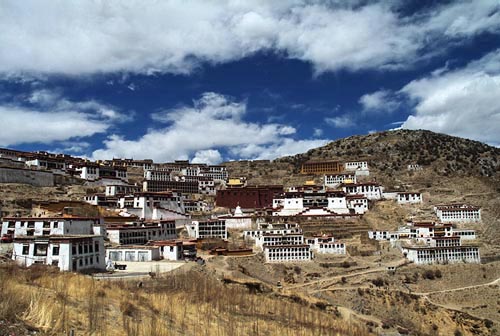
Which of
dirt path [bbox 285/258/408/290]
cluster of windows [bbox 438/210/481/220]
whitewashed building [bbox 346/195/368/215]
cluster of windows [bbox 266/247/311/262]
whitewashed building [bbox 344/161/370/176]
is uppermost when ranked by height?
whitewashed building [bbox 344/161/370/176]

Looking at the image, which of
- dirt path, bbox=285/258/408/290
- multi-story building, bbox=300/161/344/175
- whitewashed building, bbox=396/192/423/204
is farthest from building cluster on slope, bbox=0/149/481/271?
multi-story building, bbox=300/161/344/175

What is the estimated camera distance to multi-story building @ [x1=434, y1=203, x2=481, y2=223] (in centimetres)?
5984

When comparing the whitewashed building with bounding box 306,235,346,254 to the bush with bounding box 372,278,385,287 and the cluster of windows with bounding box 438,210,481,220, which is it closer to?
the bush with bounding box 372,278,385,287

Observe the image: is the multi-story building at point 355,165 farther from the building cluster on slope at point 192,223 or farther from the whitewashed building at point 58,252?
the whitewashed building at point 58,252

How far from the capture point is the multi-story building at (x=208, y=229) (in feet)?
166

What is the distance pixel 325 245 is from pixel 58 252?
28291 mm

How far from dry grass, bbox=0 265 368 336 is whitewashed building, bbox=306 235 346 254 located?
2739 cm

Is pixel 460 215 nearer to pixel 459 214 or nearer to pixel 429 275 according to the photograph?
pixel 459 214

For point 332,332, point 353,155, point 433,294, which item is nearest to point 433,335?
point 433,294

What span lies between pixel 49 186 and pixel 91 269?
28.5 m

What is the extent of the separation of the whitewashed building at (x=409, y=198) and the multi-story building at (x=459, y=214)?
18.6 feet

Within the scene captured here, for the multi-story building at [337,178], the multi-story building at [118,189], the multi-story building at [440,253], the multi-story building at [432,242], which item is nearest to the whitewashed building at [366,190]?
the multi-story building at [337,178]

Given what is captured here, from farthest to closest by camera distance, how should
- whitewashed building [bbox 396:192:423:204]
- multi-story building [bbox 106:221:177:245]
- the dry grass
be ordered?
whitewashed building [bbox 396:192:423:204] → multi-story building [bbox 106:221:177:245] → the dry grass

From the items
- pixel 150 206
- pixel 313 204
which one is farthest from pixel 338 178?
pixel 150 206
